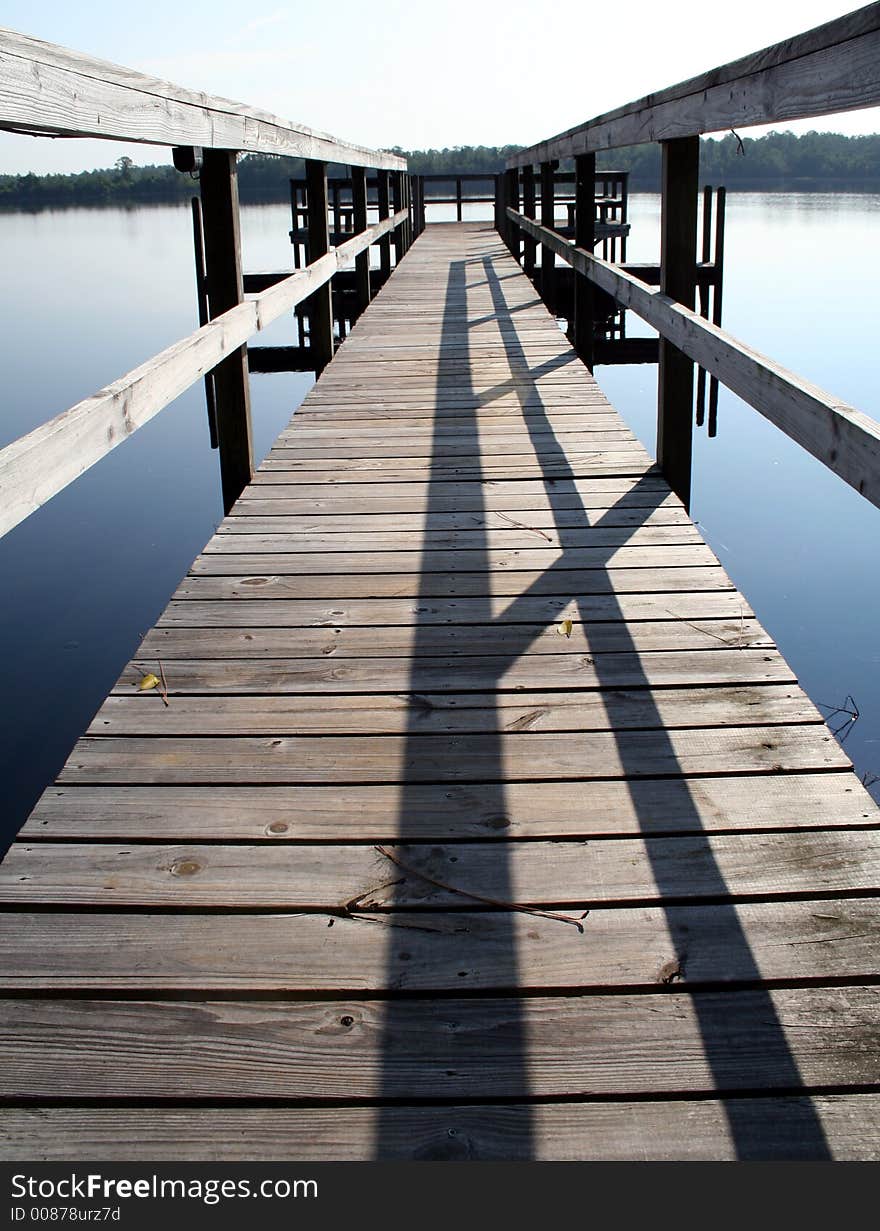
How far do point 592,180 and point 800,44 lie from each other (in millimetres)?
4059

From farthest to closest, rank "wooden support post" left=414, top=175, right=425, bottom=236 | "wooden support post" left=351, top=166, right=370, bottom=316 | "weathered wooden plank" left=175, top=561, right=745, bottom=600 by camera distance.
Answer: "wooden support post" left=414, top=175, right=425, bottom=236 < "wooden support post" left=351, top=166, right=370, bottom=316 < "weathered wooden plank" left=175, top=561, right=745, bottom=600

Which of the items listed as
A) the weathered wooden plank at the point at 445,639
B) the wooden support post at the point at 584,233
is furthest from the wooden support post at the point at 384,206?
the weathered wooden plank at the point at 445,639

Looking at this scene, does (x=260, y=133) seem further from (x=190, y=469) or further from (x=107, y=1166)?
(x=190, y=469)

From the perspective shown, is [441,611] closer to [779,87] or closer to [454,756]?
[454,756]

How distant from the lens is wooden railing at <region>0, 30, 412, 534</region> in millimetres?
1717

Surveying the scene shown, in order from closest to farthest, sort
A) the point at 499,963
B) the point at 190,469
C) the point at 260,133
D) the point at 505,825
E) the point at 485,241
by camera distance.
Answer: the point at 499,963 < the point at 505,825 < the point at 260,133 < the point at 485,241 < the point at 190,469

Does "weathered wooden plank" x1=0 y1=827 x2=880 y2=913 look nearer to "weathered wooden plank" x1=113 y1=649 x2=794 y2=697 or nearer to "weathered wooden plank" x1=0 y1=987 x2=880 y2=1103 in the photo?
"weathered wooden plank" x1=0 y1=987 x2=880 y2=1103

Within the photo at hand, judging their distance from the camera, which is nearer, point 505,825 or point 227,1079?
point 227,1079

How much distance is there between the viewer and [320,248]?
6.23 metres

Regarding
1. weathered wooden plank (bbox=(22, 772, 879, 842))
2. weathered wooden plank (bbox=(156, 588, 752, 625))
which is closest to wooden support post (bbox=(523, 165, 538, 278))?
weathered wooden plank (bbox=(156, 588, 752, 625))

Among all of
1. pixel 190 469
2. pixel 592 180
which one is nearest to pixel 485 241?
pixel 190 469

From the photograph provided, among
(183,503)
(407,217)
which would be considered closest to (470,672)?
(183,503)

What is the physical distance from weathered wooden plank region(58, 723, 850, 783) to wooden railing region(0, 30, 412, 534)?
515mm

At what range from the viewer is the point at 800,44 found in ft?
7.17
